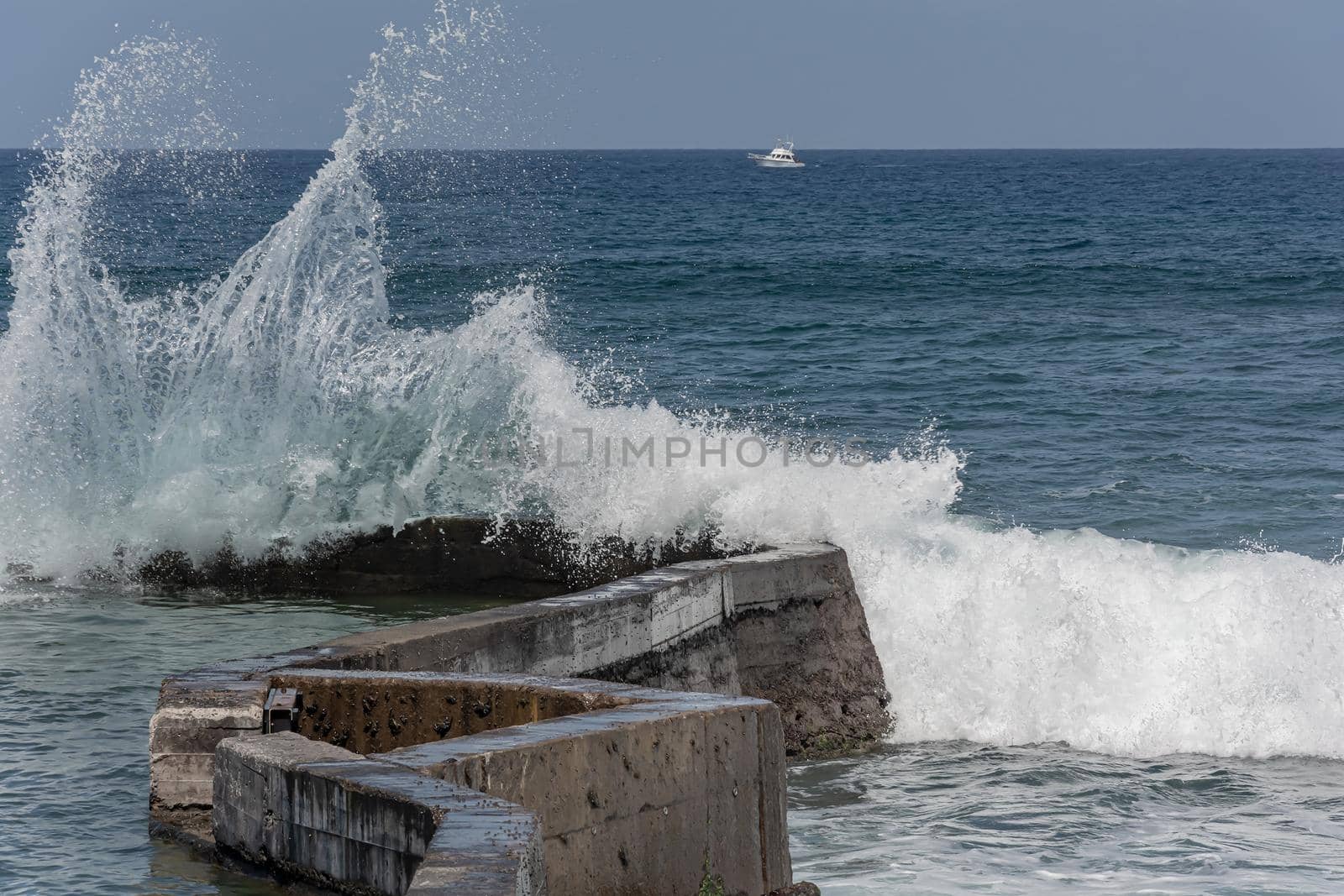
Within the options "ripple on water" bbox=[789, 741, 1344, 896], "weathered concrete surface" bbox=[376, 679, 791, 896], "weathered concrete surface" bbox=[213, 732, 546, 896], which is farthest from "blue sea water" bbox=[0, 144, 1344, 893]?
"weathered concrete surface" bbox=[376, 679, 791, 896]

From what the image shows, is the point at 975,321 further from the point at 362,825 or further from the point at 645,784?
the point at 362,825

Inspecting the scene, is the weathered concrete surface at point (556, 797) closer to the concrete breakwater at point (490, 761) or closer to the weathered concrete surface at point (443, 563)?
the concrete breakwater at point (490, 761)

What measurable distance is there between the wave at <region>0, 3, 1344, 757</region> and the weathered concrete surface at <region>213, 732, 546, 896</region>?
13.7 ft

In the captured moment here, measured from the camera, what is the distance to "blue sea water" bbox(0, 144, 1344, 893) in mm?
5996

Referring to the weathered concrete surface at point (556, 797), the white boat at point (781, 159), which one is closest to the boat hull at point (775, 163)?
the white boat at point (781, 159)

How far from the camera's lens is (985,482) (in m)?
12.9

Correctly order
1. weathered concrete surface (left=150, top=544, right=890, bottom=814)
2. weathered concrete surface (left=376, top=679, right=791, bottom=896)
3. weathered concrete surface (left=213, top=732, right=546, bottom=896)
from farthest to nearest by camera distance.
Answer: weathered concrete surface (left=150, top=544, right=890, bottom=814)
weathered concrete surface (left=376, top=679, right=791, bottom=896)
weathered concrete surface (left=213, top=732, right=546, bottom=896)

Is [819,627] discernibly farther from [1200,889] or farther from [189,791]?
[189,791]

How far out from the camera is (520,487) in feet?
32.2

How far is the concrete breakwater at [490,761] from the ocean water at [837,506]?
43 centimetres

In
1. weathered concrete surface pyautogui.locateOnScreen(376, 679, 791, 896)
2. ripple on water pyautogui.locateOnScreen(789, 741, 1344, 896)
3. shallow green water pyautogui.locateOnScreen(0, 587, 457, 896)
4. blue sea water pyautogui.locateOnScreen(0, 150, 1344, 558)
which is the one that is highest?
blue sea water pyautogui.locateOnScreen(0, 150, 1344, 558)

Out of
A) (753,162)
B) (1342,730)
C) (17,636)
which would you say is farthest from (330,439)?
(753,162)

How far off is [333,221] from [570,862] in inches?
297

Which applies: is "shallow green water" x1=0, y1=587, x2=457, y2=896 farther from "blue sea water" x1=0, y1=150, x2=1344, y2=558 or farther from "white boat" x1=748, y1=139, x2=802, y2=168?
"white boat" x1=748, y1=139, x2=802, y2=168
